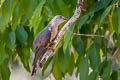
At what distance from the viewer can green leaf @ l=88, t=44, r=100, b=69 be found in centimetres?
194

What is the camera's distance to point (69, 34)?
65.4 inches

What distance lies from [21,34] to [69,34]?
49 centimetres

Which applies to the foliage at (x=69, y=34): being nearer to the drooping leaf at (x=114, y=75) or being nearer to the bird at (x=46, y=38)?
the drooping leaf at (x=114, y=75)

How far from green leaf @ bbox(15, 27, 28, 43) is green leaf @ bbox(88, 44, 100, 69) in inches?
14.9

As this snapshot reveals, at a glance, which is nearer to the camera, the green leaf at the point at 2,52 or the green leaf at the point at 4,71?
the green leaf at the point at 2,52

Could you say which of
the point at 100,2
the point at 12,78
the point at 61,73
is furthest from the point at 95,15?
the point at 12,78

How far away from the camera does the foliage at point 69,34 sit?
1.82 m

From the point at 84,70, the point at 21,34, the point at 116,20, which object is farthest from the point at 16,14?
the point at 116,20

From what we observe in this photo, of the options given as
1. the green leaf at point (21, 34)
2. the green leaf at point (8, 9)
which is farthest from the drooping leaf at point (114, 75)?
the green leaf at point (8, 9)

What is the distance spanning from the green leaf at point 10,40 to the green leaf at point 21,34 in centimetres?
6

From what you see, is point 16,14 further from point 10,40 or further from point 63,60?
point 63,60

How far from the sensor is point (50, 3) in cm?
179

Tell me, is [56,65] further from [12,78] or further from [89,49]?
[12,78]

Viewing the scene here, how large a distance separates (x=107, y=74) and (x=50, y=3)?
0.46 metres
